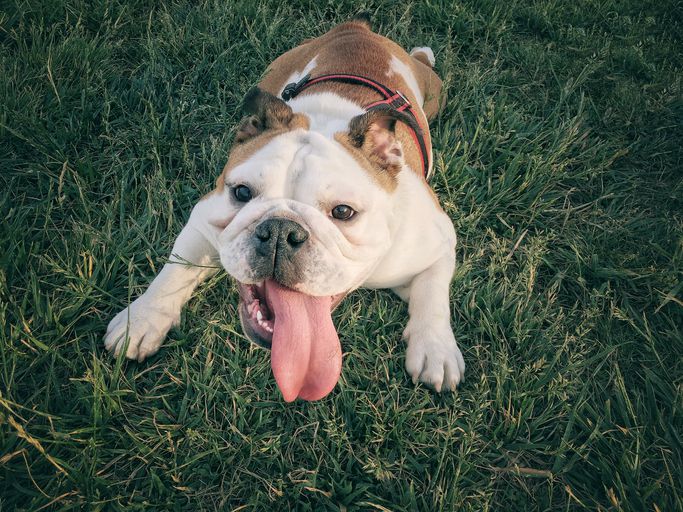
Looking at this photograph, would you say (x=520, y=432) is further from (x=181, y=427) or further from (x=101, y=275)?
(x=101, y=275)

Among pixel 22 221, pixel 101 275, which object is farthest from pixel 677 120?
pixel 22 221

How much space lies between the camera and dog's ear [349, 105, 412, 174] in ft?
8.75

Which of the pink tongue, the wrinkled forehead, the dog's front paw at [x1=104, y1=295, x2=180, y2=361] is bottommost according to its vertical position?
the dog's front paw at [x1=104, y1=295, x2=180, y2=361]

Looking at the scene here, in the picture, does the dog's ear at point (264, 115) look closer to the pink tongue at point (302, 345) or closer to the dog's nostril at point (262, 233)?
the dog's nostril at point (262, 233)

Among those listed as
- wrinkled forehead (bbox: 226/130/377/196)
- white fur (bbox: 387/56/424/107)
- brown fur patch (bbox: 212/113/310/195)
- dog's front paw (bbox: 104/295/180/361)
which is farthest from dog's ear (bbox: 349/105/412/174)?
dog's front paw (bbox: 104/295/180/361)

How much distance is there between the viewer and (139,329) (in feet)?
9.81

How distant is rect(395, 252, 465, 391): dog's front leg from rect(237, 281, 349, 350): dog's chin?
702 mm

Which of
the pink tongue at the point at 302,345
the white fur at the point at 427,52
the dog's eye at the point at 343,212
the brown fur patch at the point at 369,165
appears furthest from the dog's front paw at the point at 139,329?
the white fur at the point at 427,52

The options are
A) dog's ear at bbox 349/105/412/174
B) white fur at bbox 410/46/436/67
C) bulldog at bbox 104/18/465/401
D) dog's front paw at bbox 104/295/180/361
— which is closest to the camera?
bulldog at bbox 104/18/465/401

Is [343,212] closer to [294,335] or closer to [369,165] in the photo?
[369,165]

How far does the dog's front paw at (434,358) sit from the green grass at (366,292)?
0.10m

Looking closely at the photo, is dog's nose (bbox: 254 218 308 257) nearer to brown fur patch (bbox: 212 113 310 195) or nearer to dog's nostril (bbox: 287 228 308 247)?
dog's nostril (bbox: 287 228 308 247)

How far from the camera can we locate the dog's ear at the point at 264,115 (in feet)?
8.99

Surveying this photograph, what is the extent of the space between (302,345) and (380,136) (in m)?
1.24
